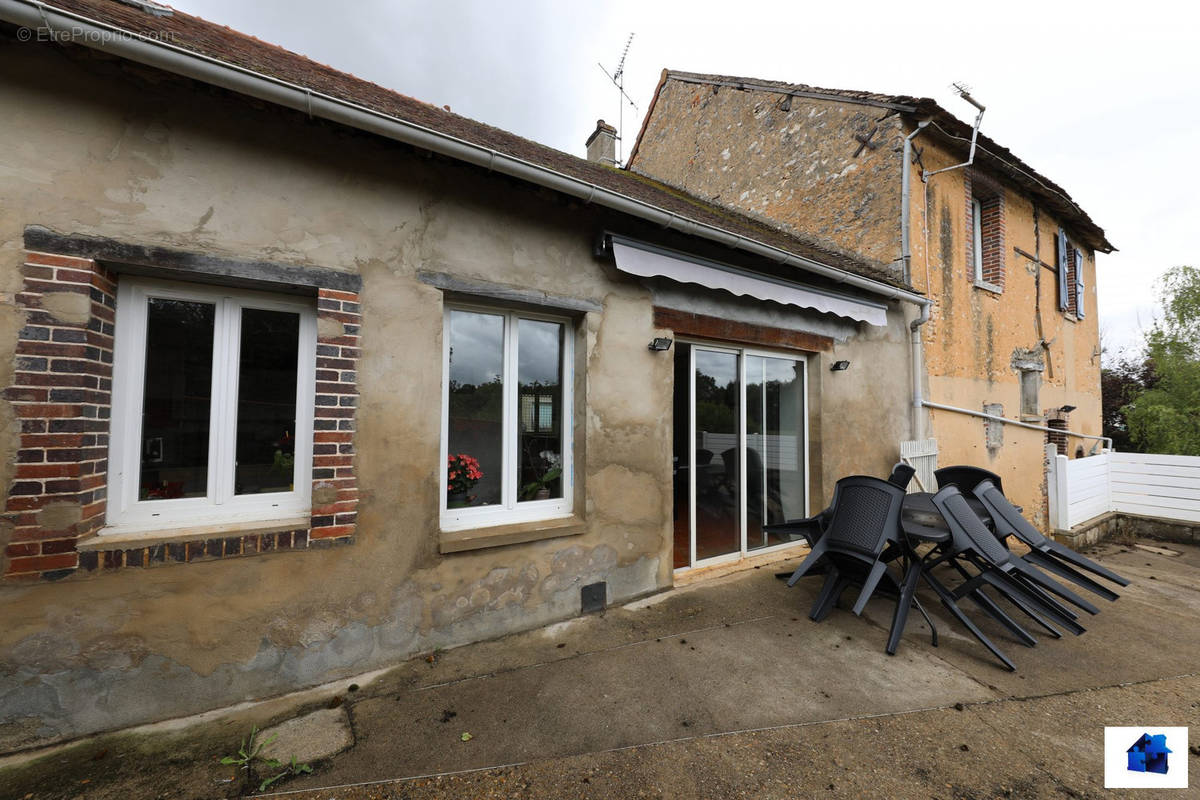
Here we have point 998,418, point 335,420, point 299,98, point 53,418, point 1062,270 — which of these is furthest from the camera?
point 1062,270

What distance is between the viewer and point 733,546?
17.4 ft

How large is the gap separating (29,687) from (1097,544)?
1365cm

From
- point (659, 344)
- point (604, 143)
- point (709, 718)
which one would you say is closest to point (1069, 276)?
point (604, 143)

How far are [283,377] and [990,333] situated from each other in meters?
10.8

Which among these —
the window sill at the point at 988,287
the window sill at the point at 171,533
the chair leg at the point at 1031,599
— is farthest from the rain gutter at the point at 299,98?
the window sill at the point at 988,287

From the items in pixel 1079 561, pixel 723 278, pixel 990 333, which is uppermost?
pixel 990 333

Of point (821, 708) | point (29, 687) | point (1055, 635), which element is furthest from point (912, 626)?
point (29, 687)

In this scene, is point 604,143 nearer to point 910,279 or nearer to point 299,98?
point 910,279

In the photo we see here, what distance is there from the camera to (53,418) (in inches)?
92.1

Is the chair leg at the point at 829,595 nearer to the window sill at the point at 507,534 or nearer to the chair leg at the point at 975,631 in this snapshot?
the chair leg at the point at 975,631

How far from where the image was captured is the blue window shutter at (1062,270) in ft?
32.1

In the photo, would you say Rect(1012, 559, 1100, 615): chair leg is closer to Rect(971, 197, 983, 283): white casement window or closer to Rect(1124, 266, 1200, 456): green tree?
Rect(971, 197, 983, 283): white casement window

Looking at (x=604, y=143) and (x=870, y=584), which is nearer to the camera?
(x=870, y=584)

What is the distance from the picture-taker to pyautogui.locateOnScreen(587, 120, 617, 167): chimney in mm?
10336
